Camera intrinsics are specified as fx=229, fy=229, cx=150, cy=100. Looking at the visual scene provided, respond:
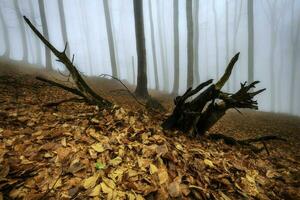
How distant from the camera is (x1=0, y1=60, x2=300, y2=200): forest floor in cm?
204

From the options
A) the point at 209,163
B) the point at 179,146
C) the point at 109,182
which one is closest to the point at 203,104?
the point at 179,146

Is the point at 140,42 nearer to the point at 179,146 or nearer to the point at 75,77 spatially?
the point at 75,77

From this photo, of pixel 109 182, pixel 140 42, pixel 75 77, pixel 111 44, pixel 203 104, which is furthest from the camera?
pixel 111 44

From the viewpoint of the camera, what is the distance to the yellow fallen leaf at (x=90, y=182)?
6.69 feet

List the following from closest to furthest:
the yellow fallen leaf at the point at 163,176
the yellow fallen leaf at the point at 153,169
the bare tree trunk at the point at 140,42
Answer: the yellow fallen leaf at the point at 163,176, the yellow fallen leaf at the point at 153,169, the bare tree trunk at the point at 140,42

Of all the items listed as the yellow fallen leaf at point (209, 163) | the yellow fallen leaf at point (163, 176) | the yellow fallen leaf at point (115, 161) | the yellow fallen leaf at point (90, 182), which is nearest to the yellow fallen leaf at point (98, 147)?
the yellow fallen leaf at point (115, 161)

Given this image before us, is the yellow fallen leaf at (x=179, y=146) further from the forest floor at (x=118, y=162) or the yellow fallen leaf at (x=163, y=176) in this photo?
the yellow fallen leaf at (x=163, y=176)

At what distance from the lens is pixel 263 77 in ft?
199

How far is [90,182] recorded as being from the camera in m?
2.08

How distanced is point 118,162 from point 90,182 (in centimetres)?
42

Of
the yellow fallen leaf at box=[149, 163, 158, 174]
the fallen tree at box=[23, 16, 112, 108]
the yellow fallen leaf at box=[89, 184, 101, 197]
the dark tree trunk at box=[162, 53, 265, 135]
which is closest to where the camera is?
the yellow fallen leaf at box=[89, 184, 101, 197]

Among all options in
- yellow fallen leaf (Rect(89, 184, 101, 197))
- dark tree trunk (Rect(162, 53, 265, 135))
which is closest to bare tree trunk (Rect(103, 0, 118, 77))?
dark tree trunk (Rect(162, 53, 265, 135))

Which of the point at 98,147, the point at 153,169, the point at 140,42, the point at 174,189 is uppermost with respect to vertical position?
the point at 140,42

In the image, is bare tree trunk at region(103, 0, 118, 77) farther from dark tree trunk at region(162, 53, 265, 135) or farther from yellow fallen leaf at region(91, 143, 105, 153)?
yellow fallen leaf at region(91, 143, 105, 153)
